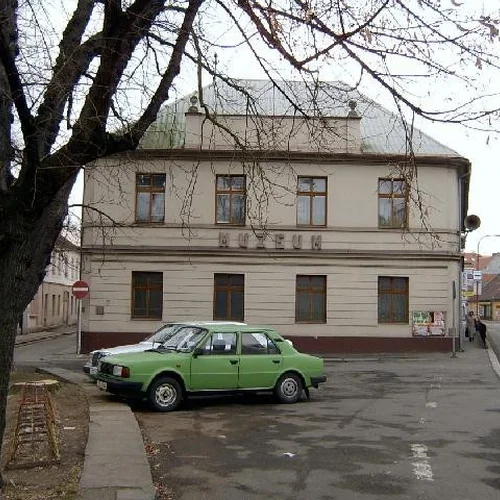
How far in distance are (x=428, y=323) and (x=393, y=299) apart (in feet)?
5.40

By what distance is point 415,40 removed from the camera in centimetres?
582

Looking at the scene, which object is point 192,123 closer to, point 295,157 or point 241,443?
point 295,157

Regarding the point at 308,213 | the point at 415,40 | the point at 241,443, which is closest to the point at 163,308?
the point at 308,213

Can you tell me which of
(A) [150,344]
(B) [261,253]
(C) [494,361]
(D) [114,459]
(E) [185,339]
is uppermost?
(B) [261,253]

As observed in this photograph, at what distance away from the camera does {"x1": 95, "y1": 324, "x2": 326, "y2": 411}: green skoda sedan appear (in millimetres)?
12375

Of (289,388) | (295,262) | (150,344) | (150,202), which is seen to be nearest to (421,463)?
(289,388)

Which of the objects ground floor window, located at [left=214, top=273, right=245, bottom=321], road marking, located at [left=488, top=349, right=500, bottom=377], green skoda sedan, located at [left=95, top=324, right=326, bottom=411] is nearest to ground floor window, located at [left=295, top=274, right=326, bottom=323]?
ground floor window, located at [left=214, top=273, right=245, bottom=321]

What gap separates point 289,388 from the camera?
13938mm

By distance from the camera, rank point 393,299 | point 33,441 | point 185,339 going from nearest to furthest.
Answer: point 33,441 → point 185,339 → point 393,299

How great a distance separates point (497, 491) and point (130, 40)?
5.60 meters

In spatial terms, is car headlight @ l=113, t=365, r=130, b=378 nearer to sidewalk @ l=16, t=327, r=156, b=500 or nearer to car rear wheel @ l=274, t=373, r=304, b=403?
sidewalk @ l=16, t=327, r=156, b=500

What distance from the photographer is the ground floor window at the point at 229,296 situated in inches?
1105

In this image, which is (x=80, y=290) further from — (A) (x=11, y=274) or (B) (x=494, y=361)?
(A) (x=11, y=274)

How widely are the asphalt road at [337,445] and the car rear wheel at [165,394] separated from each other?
244 millimetres
